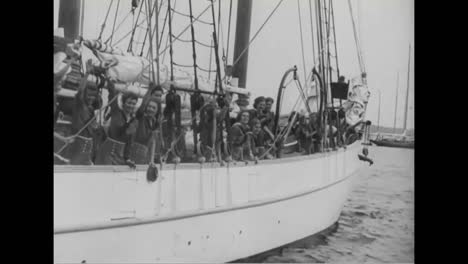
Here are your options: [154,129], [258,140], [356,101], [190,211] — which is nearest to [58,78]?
[154,129]

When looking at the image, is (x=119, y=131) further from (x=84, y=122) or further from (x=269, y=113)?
(x=269, y=113)

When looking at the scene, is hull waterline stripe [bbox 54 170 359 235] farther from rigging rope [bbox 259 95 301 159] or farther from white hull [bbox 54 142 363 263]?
rigging rope [bbox 259 95 301 159]

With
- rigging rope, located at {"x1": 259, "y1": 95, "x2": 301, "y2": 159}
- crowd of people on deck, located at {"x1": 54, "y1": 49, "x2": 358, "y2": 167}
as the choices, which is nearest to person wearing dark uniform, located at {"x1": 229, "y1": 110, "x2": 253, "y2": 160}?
crowd of people on deck, located at {"x1": 54, "y1": 49, "x2": 358, "y2": 167}

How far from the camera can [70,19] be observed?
259 centimetres

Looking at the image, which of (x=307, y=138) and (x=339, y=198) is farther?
(x=339, y=198)

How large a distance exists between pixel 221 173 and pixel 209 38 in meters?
0.81

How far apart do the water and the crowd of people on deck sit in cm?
64

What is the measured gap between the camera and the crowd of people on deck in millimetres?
2412

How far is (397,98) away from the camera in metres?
3.39
